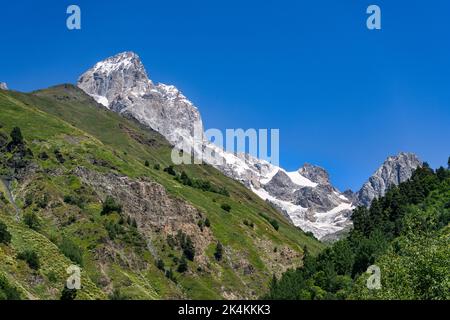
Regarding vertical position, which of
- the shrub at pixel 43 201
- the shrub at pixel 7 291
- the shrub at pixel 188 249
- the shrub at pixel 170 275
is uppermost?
the shrub at pixel 43 201

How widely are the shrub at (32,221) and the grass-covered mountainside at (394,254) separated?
206ft

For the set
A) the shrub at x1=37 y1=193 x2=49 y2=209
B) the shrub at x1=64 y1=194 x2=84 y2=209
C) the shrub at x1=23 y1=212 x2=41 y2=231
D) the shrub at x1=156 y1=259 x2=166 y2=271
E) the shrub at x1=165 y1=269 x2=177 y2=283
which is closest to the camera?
the shrub at x1=23 y1=212 x2=41 y2=231

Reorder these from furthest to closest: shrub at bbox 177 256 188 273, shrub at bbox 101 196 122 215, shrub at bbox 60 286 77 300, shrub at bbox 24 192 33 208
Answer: shrub at bbox 101 196 122 215
shrub at bbox 177 256 188 273
shrub at bbox 24 192 33 208
shrub at bbox 60 286 77 300

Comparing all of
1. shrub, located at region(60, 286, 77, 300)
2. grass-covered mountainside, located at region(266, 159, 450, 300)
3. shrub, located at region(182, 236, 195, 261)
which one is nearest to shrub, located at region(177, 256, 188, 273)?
shrub, located at region(182, 236, 195, 261)

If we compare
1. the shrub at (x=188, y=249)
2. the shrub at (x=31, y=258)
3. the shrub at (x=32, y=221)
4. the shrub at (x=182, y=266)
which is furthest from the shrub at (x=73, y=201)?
the shrub at (x=31, y=258)

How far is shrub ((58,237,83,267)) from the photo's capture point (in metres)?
146

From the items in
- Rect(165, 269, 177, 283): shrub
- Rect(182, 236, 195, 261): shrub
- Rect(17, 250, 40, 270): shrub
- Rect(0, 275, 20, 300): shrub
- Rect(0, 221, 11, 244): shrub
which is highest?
Rect(182, 236, 195, 261): shrub

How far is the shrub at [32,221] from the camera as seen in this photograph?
156125mm

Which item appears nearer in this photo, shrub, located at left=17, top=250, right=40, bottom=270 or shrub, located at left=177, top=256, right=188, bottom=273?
shrub, located at left=17, top=250, right=40, bottom=270

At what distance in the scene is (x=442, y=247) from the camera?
2007 inches

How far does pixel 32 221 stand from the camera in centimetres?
15875

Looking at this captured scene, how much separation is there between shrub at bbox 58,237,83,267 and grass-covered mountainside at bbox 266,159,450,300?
47605 mm

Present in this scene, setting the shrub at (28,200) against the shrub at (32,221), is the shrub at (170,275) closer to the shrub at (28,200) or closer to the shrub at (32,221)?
the shrub at (32,221)

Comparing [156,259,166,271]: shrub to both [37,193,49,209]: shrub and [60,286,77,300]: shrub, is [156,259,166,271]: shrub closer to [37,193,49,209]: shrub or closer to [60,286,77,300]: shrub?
[37,193,49,209]: shrub
